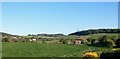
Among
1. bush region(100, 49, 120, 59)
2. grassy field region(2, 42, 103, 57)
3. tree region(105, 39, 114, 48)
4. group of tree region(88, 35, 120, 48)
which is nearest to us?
bush region(100, 49, 120, 59)

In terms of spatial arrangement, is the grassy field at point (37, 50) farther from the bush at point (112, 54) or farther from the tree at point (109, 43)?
the bush at point (112, 54)

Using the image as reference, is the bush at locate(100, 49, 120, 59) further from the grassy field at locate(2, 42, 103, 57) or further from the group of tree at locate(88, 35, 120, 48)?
the group of tree at locate(88, 35, 120, 48)

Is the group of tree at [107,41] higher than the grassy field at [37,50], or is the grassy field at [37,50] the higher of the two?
the group of tree at [107,41]

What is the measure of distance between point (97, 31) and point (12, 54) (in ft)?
142

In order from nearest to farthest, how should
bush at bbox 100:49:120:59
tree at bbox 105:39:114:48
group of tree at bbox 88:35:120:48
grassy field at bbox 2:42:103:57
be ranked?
bush at bbox 100:49:120:59, grassy field at bbox 2:42:103:57, group of tree at bbox 88:35:120:48, tree at bbox 105:39:114:48

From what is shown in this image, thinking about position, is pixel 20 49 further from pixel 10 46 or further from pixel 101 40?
pixel 101 40

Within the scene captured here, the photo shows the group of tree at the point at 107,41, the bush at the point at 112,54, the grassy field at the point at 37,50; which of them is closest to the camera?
the bush at the point at 112,54

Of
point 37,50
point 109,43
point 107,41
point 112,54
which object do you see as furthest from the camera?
point 107,41

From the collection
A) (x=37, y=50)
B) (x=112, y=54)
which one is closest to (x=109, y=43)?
(x=37, y=50)

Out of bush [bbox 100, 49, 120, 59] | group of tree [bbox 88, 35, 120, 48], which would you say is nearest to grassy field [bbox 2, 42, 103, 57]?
group of tree [bbox 88, 35, 120, 48]

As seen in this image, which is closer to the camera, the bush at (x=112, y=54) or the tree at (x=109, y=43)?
the bush at (x=112, y=54)

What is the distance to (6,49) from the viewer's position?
47625mm

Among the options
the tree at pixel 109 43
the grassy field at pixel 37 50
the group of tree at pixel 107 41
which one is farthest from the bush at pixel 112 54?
the tree at pixel 109 43

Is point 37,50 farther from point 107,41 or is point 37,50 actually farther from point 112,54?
point 112,54
